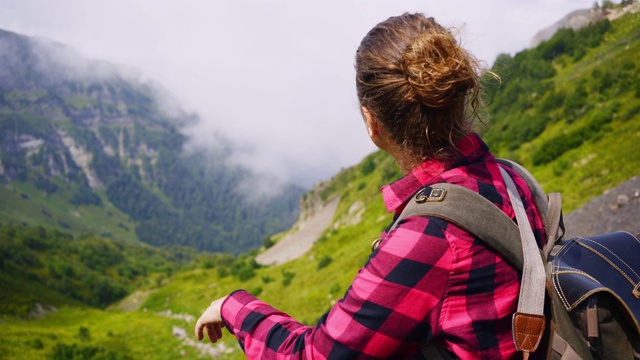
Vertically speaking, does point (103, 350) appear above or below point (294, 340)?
below

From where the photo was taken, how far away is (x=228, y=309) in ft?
9.16

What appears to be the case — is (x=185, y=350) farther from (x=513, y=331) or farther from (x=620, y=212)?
(x=513, y=331)

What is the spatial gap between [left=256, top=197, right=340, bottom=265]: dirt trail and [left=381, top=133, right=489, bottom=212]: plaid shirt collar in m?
59.1

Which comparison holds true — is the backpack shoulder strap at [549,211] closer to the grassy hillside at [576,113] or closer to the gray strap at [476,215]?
the gray strap at [476,215]

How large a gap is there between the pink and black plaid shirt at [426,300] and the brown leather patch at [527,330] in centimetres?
12

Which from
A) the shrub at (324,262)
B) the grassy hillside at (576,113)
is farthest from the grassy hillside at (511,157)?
the shrub at (324,262)

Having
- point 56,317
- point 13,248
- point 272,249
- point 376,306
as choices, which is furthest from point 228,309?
point 13,248

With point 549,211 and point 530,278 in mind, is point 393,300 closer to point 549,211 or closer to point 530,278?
point 530,278

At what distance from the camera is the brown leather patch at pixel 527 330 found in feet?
6.81

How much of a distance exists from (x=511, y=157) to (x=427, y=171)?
28.6m

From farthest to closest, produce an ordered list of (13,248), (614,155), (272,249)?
1. (13,248)
2. (272,249)
3. (614,155)

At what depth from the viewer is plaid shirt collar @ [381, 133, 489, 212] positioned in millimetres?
2473

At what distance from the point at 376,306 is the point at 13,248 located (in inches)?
3577

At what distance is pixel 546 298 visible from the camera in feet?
7.42
